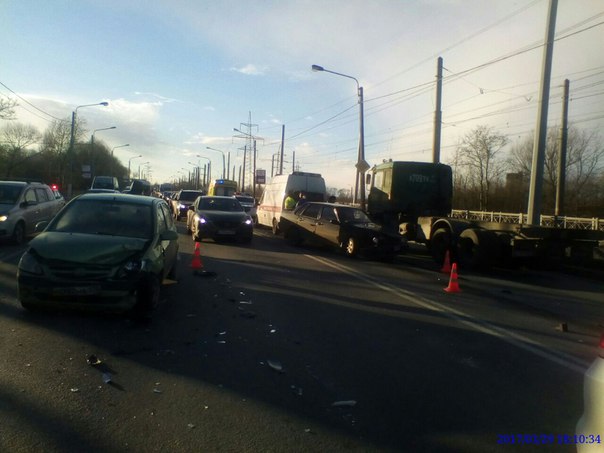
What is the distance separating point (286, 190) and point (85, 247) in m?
17.5

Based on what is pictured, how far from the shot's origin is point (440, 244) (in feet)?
49.1

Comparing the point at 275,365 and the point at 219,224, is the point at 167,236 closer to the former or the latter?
the point at 275,365

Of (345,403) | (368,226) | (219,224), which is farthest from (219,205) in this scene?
(345,403)

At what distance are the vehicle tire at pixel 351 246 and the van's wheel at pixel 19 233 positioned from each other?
9114 millimetres

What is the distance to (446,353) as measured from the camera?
5848 mm

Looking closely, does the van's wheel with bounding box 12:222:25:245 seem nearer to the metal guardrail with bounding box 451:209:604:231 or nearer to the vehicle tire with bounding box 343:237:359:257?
the vehicle tire with bounding box 343:237:359:257

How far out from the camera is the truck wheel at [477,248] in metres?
12.9

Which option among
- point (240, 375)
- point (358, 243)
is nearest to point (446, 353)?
point (240, 375)

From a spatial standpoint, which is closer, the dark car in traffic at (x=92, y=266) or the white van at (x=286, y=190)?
the dark car in traffic at (x=92, y=266)

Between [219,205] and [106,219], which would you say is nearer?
[106,219]

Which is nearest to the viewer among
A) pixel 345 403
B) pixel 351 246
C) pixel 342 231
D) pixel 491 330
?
pixel 345 403

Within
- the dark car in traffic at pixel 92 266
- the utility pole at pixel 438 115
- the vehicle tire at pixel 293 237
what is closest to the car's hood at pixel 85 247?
the dark car in traffic at pixel 92 266

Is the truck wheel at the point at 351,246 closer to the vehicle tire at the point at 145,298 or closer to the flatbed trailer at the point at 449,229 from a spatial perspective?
the flatbed trailer at the point at 449,229

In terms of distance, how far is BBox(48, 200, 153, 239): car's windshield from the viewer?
7.32 meters
